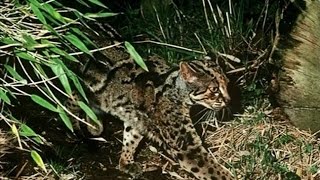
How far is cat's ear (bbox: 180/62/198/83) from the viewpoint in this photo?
501 cm

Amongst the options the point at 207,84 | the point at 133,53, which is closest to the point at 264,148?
the point at 207,84

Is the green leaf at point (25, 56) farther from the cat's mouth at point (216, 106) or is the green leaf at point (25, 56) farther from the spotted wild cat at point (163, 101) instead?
the cat's mouth at point (216, 106)

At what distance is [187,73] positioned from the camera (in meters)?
5.02

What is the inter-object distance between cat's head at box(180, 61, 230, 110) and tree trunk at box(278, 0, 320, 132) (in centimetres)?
39

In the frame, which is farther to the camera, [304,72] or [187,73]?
[187,73]

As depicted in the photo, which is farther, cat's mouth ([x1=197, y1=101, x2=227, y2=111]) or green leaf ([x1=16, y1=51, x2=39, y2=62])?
cat's mouth ([x1=197, y1=101, x2=227, y2=111])

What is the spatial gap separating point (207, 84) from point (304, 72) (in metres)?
0.63

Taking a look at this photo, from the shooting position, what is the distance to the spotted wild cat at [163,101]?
495 centimetres

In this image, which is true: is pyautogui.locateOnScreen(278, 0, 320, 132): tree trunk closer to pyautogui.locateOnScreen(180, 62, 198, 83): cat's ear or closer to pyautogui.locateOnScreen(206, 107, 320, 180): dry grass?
pyautogui.locateOnScreen(206, 107, 320, 180): dry grass

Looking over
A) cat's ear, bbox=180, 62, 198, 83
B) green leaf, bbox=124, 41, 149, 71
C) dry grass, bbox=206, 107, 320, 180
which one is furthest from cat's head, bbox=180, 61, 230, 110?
green leaf, bbox=124, 41, 149, 71

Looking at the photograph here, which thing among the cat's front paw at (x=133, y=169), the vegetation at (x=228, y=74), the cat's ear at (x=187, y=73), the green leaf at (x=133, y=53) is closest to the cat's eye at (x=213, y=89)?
the cat's ear at (x=187, y=73)

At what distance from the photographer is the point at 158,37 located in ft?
19.1

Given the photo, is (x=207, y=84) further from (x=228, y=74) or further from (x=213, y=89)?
(x=228, y=74)

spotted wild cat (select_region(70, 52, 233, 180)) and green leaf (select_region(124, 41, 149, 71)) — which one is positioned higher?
green leaf (select_region(124, 41, 149, 71))
